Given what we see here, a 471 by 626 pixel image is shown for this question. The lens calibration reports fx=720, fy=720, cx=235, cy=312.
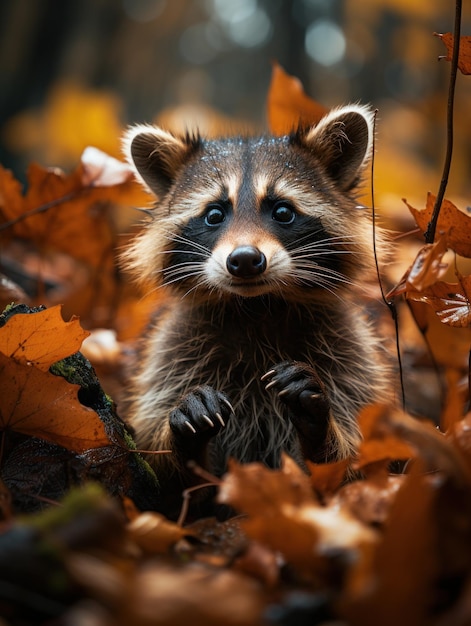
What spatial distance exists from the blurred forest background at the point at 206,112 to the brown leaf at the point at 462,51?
273 centimetres

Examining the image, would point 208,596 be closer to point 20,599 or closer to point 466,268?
point 20,599

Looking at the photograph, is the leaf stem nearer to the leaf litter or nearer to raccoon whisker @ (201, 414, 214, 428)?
the leaf litter

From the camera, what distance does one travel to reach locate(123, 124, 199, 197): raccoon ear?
160 inches

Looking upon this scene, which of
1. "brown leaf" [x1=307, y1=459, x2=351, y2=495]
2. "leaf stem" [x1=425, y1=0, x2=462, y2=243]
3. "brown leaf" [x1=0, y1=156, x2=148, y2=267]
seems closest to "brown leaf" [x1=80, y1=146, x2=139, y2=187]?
"brown leaf" [x1=0, y1=156, x2=148, y2=267]

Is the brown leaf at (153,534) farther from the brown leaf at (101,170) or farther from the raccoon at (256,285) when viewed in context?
the brown leaf at (101,170)

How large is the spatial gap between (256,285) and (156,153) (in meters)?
1.27

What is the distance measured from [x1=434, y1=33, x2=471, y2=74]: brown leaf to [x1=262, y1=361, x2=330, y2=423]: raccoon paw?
1391 millimetres

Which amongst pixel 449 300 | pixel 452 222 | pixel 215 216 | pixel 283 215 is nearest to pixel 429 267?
pixel 449 300

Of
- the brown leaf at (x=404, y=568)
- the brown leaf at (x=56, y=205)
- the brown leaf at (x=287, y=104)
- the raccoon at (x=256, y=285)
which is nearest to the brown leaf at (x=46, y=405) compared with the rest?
the raccoon at (x=256, y=285)

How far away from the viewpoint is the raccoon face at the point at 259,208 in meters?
3.39

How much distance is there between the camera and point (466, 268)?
274 inches

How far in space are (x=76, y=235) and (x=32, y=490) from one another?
110 inches

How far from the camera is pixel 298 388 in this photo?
2.92 meters

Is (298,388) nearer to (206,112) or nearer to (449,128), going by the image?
(449,128)
